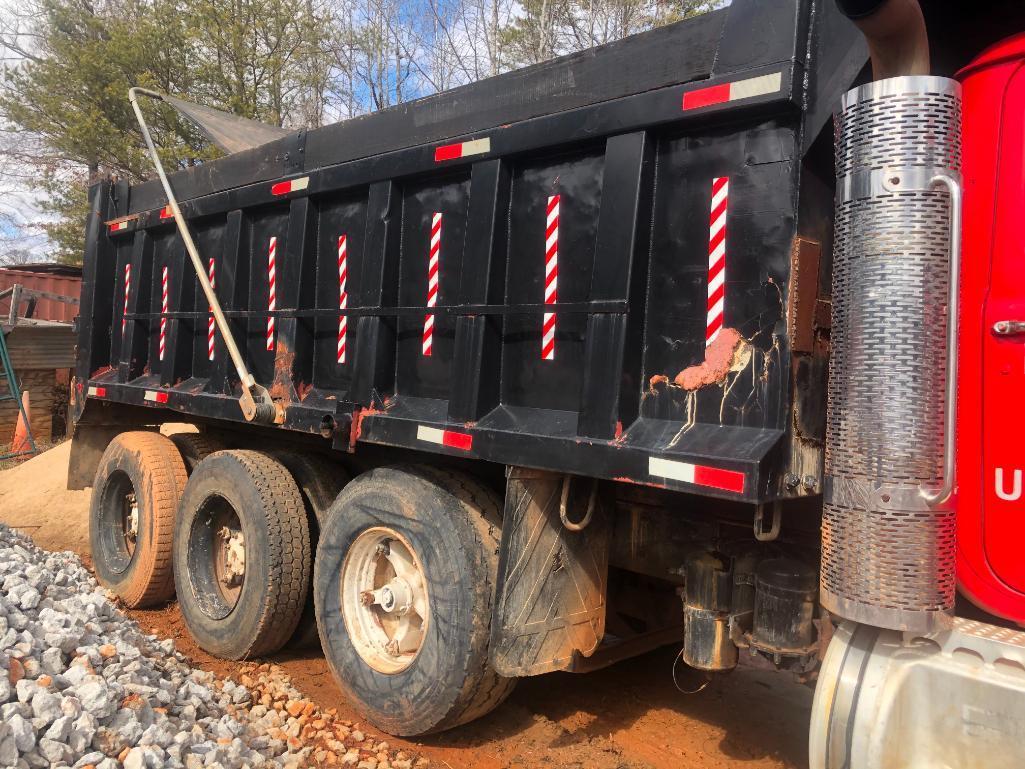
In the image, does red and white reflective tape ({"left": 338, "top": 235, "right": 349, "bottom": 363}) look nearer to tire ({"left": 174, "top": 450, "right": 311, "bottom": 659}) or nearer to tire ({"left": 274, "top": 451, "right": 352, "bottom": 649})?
tire ({"left": 274, "top": 451, "right": 352, "bottom": 649})

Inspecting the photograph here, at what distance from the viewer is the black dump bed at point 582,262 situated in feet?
7.66

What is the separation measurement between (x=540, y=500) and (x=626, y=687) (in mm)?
1739

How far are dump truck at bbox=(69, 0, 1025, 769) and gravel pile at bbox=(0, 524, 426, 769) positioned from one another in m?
0.26

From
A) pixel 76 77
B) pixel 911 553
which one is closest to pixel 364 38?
pixel 76 77

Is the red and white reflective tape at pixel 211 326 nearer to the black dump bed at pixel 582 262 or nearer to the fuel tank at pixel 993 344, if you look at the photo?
the black dump bed at pixel 582 262

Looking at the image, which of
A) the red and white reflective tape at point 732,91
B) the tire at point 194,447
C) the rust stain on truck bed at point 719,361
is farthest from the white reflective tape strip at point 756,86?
the tire at point 194,447

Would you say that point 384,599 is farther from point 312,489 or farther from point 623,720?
point 623,720

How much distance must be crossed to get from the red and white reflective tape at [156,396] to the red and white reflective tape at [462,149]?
8.99 feet

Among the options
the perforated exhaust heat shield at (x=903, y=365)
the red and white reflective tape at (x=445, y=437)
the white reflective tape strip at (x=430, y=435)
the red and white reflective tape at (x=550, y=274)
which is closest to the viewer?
the perforated exhaust heat shield at (x=903, y=365)

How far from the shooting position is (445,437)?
10.5 ft

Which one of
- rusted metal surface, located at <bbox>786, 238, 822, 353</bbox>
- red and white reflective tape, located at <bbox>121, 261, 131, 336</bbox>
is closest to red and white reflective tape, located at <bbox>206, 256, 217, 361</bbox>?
red and white reflective tape, located at <bbox>121, 261, 131, 336</bbox>

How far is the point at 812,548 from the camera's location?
2.65 meters

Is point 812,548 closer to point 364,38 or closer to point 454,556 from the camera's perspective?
point 454,556

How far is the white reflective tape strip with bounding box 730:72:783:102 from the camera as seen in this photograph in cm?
231
